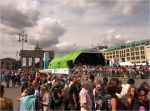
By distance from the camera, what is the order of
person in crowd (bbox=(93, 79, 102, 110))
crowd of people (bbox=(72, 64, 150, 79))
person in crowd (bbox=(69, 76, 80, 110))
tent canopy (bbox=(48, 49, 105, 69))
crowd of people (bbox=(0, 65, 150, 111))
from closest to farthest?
crowd of people (bbox=(0, 65, 150, 111)) → person in crowd (bbox=(69, 76, 80, 110)) → person in crowd (bbox=(93, 79, 102, 110)) → crowd of people (bbox=(72, 64, 150, 79)) → tent canopy (bbox=(48, 49, 105, 69))

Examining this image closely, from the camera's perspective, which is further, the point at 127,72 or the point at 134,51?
the point at 134,51

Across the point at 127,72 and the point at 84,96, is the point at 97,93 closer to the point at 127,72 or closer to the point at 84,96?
the point at 84,96

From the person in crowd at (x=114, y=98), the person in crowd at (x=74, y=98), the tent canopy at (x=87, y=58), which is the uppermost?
the tent canopy at (x=87, y=58)

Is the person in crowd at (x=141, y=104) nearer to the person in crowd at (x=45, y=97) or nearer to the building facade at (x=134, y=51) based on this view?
the person in crowd at (x=45, y=97)

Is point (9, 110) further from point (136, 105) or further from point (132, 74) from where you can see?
point (132, 74)

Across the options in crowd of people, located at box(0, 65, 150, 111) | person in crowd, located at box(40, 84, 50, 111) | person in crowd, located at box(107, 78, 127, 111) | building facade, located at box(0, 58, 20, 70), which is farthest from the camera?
building facade, located at box(0, 58, 20, 70)

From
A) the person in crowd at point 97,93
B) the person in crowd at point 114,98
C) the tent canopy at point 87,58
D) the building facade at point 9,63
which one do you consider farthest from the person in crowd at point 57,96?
the building facade at point 9,63

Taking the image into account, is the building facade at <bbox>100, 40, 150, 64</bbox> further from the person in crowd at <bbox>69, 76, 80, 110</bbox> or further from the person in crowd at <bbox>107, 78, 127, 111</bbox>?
the person in crowd at <bbox>107, 78, 127, 111</bbox>

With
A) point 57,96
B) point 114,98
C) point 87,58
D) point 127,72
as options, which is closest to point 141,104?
point 114,98

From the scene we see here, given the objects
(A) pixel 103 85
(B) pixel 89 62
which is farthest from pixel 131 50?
(A) pixel 103 85

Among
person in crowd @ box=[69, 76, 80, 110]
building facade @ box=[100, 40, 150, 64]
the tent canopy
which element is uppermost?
building facade @ box=[100, 40, 150, 64]

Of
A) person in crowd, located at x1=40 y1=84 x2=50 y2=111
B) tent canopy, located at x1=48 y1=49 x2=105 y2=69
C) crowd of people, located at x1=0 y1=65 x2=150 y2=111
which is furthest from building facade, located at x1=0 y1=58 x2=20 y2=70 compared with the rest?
person in crowd, located at x1=40 y1=84 x2=50 y2=111

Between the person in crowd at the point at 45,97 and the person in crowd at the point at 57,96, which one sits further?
the person in crowd at the point at 57,96

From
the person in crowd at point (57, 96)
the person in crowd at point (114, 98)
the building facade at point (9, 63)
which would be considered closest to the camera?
the person in crowd at point (114, 98)
